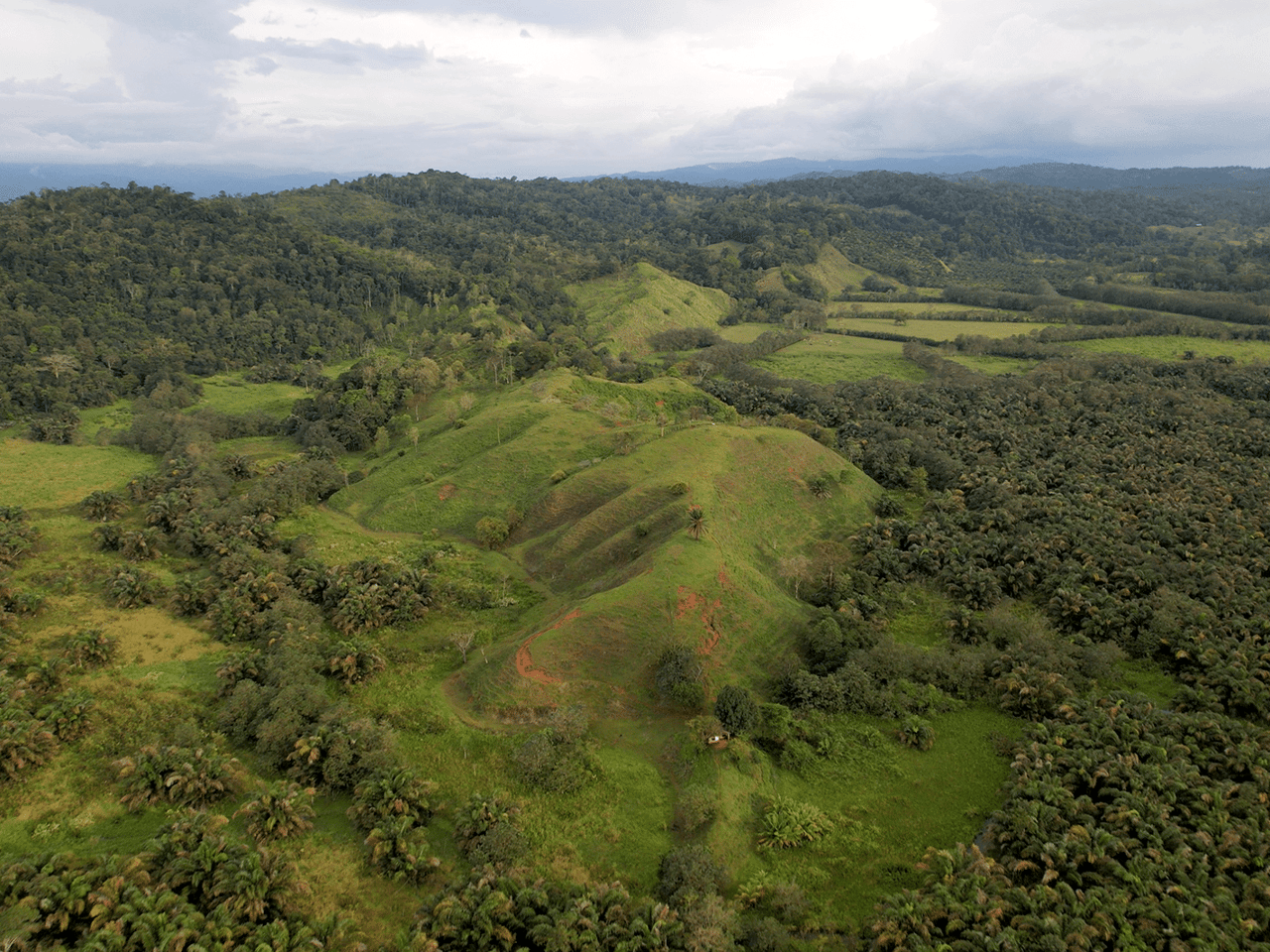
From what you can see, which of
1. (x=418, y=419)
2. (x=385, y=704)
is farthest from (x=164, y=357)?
(x=385, y=704)

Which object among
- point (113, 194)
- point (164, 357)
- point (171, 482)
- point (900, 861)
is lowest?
point (900, 861)

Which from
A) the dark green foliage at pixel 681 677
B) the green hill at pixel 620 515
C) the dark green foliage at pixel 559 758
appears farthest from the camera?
the green hill at pixel 620 515

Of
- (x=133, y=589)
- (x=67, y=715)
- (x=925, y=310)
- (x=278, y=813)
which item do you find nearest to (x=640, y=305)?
(x=925, y=310)

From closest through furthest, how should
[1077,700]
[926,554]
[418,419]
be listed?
[1077,700] < [926,554] < [418,419]

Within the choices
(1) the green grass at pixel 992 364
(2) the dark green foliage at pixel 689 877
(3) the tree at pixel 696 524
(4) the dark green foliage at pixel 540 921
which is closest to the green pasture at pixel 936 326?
(1) the green grass at pixel 992 364

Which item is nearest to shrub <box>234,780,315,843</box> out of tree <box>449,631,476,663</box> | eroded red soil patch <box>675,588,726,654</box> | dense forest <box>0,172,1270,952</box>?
dense forest <box>0,172,1270,952</box>

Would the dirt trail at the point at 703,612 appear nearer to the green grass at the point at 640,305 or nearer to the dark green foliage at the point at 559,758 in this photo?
the dark green foliage at the point at 559,758

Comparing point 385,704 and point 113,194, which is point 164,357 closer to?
point 113,194

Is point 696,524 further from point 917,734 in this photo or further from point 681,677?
point 917,734
